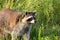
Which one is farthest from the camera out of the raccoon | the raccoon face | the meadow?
the meadow

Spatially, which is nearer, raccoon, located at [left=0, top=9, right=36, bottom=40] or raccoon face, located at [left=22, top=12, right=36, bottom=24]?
raccoon face, located at [left=22, top=12, right=36, bottom=24]

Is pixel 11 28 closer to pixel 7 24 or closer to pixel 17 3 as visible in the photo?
pixel 7 24

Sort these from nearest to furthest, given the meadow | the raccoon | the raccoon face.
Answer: the raccoon face → the raccoon → the meadow

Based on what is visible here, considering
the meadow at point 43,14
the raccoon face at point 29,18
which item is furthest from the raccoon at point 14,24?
the meadow at point 43,14

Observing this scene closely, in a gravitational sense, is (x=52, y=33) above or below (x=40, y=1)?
below

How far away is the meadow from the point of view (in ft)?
26.1

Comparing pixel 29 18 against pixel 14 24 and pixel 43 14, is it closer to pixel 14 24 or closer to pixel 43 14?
pixel 14 24

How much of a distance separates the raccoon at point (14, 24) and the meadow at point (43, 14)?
278 mm

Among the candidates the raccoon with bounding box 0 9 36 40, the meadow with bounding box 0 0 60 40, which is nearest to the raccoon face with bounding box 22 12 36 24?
the raccoon with bounding box 0 9 36 40

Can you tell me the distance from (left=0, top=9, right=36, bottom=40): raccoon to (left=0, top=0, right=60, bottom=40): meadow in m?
0.28

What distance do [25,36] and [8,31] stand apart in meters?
0.47

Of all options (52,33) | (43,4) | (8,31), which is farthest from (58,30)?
(8,31)

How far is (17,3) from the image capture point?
8781 mm

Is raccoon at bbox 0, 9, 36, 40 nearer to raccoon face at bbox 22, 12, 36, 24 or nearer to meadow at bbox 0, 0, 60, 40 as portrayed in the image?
raccoon face at bbox 22, 12, 36, 24
